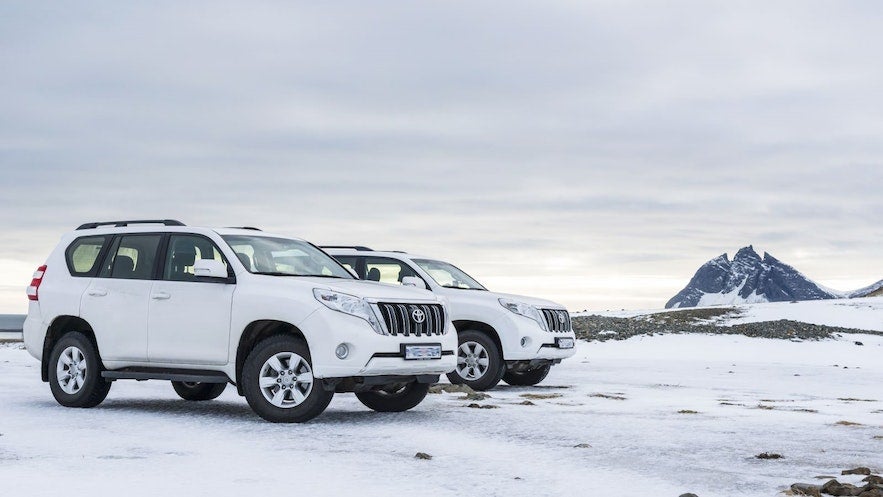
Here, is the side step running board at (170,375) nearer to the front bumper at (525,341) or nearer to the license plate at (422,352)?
the license plate at (422,352)

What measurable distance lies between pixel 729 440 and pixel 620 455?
1.58m

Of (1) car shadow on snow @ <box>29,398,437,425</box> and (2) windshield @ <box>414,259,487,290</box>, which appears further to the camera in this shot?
(2) windshield @ <box>414,259,487,290</box>

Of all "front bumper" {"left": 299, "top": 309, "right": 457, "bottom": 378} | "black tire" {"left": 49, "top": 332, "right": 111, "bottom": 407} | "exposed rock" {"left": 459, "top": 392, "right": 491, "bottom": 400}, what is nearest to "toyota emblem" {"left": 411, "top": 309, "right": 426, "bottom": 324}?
"front bumper" {"left": 299, "top": 309, "right": 457, "bottom": 378}

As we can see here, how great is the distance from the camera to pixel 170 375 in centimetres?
1110

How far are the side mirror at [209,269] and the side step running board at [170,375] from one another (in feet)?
3.41

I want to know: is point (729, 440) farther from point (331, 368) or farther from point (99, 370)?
point (99, 370)

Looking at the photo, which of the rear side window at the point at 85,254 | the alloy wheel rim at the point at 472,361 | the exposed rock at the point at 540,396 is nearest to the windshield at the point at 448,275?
the alloy wheel rim at the point at 472,361

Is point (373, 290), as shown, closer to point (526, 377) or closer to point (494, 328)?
point (494, 328)

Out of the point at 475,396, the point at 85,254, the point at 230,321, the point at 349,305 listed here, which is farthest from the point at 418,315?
the point at 85,254

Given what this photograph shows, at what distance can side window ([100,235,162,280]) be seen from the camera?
11.6 metres

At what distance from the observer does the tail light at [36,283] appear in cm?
1245

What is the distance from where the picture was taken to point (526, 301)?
15.0 m

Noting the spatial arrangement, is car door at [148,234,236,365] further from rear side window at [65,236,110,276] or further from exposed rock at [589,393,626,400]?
exposed rock at [589,393,626,400]

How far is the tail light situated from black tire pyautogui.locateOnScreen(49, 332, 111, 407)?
0.76 m
